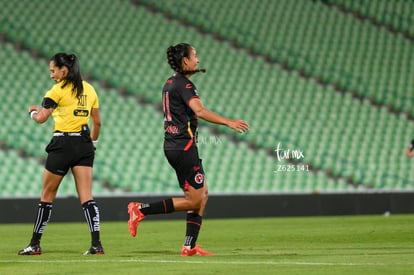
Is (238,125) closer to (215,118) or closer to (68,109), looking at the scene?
(215,118)

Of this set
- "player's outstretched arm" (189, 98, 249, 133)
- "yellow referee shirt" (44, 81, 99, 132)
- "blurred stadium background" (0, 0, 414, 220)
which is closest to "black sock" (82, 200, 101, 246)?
"yellow referee shirt" (44, 81, 99, 132)

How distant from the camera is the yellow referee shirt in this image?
8.88 metres

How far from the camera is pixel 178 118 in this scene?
8.64 metres

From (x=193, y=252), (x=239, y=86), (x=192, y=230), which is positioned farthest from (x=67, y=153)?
(x=239, y=86)

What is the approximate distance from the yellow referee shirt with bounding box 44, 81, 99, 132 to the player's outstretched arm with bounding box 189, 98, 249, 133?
1171 mm

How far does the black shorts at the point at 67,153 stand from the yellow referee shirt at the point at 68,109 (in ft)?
0.34

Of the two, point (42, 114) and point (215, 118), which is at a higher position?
point (215, 118)

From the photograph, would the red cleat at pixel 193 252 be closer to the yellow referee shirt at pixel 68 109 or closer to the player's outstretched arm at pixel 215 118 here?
the player's outstretched arm at pixel 215 118

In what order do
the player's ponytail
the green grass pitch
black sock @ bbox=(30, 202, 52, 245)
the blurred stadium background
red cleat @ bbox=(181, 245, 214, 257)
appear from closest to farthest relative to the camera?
the green grass pitch
red cleat @ bbox=(181, 245, 214, 257)
the player's ponytail
black sock @ bbox=(30, 202, 52, 245)
the blurred stadium background

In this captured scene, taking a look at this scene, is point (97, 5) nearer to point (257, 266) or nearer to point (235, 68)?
point (235, 68)

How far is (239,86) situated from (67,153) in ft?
44.6

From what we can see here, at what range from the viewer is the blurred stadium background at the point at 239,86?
19.4 meters

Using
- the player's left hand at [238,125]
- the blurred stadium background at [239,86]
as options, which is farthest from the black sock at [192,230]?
the blurred stadium background at [239,86]

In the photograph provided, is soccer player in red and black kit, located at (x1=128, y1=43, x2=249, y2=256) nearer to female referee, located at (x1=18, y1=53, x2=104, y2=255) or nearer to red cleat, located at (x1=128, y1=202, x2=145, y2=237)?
red cleat, located at (x1=128, y1=202, x2=145, y2=237)
